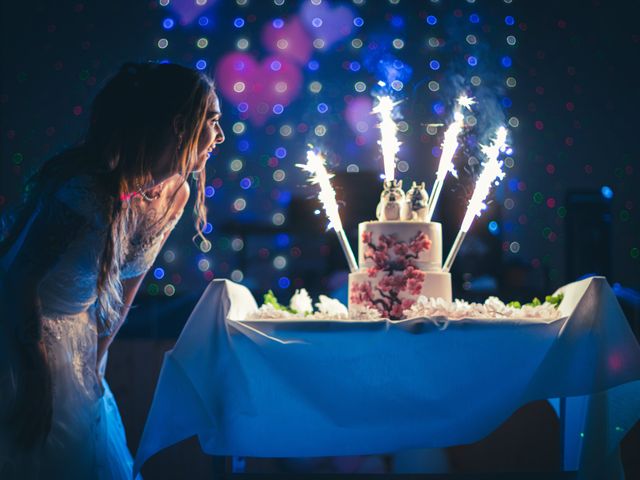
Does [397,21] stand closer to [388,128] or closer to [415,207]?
[388,128]

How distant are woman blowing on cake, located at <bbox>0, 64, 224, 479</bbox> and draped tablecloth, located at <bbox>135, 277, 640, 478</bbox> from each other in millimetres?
253

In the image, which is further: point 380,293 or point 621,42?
point 621,42

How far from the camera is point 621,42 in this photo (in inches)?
204

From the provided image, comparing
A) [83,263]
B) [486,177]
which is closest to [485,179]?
[486,177]

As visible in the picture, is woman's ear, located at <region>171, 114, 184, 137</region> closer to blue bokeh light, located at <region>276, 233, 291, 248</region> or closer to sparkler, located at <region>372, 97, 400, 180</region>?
sparkler, located at <region>372, 97, 400, 180</region>

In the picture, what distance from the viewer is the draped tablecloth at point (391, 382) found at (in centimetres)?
130

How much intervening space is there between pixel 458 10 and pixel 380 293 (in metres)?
3.96

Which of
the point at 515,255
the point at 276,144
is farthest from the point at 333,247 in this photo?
the point at 515,255

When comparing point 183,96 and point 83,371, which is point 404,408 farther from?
point 183,96

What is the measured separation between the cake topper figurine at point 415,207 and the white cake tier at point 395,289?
15 cm

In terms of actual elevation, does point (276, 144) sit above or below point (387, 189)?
above

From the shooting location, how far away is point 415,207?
1637mm

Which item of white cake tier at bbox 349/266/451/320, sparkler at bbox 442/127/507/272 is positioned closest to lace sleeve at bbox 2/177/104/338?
white cake tier at bbox 349/266/451/320

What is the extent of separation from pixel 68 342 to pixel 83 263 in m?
0.18
